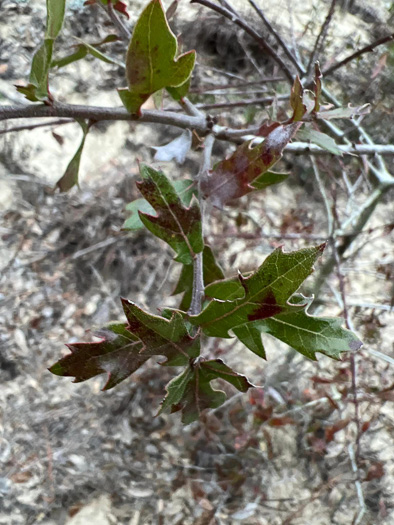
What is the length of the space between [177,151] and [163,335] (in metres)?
0.31

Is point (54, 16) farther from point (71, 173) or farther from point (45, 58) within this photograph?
point (71, 173)

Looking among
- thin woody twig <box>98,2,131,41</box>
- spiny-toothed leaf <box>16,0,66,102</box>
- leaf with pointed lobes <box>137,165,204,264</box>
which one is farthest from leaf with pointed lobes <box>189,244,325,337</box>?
thin woody twig <box>98,2,131,41</box>

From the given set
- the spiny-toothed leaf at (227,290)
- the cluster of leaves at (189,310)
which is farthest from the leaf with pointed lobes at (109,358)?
the spiny-toothed leaf at (227,290)

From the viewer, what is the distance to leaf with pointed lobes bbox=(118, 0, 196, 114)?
0.50 meters

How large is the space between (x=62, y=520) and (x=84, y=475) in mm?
141

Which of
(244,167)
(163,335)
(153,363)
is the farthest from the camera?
(153,363)

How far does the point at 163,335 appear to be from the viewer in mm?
477

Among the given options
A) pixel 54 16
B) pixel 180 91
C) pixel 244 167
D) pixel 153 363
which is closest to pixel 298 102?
pixel 244 167

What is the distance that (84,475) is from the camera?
1.41 m

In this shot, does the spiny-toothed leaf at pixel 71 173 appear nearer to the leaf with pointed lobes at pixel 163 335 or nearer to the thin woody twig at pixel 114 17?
the thin woody twig at pixel 114 17

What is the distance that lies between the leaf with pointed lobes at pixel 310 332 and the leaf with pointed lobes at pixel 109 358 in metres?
0.14

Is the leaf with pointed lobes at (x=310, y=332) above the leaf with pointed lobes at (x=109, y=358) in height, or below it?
above

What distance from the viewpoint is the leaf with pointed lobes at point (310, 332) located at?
487 mm

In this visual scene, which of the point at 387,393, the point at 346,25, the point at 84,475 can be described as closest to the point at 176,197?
the point at 387,393
